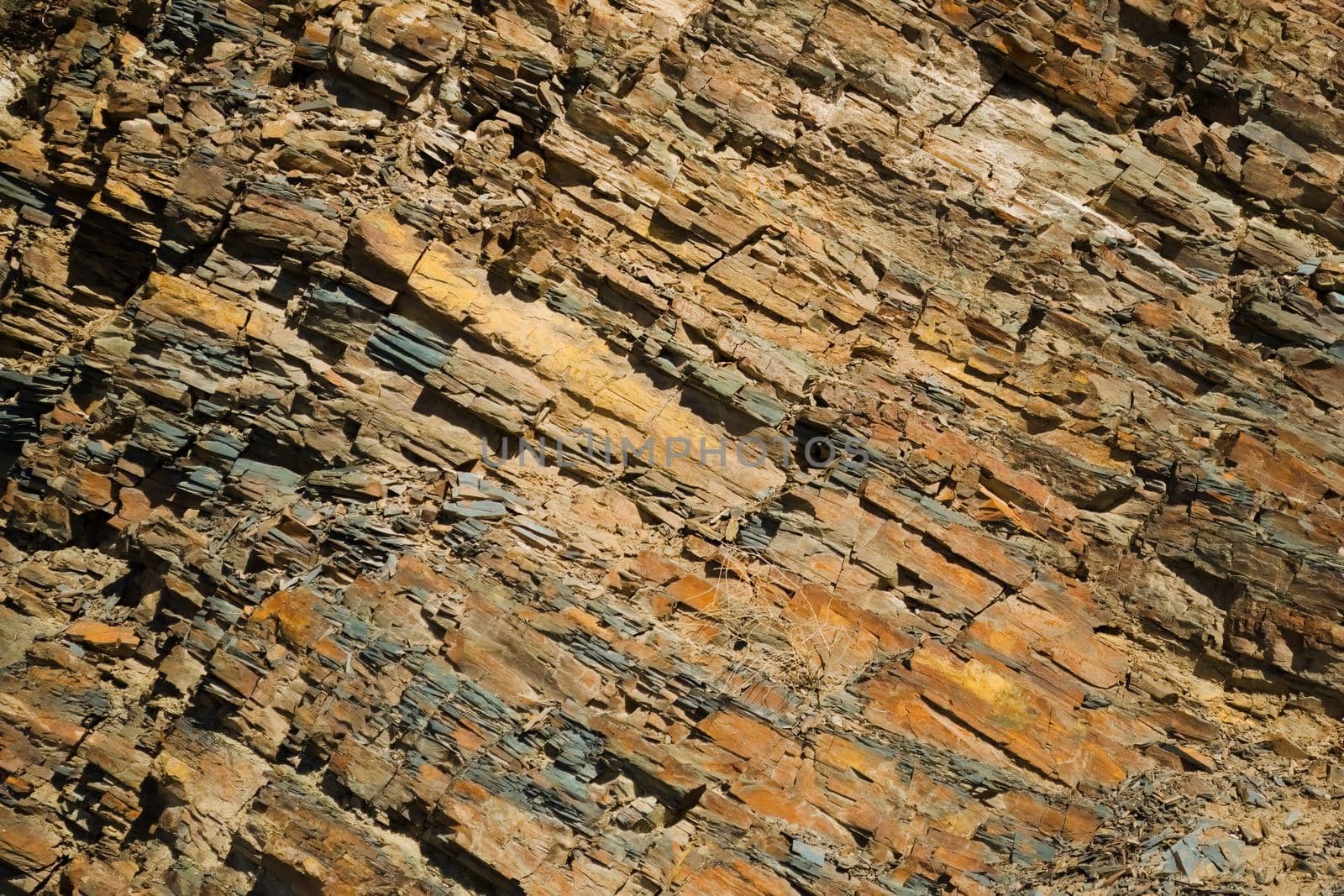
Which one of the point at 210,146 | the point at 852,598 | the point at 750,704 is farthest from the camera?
the point at 210,146

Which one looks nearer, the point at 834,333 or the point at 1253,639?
the point at 1253,639

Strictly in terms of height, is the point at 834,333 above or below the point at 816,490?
above

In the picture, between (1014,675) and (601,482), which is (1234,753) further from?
(601,482)

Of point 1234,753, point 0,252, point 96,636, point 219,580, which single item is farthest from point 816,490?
point 0,252

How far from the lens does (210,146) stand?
13.4 metres

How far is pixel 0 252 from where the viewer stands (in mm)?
13648

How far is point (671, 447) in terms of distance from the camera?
12625 mm

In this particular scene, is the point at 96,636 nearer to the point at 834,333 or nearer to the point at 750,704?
the point at 750,704

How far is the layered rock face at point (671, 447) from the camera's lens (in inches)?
434

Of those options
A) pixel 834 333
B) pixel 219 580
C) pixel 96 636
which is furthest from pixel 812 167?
pixel 96 636

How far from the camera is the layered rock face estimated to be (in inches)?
434

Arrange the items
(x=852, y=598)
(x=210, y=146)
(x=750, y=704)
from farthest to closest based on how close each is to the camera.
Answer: (x=210, y=146), (x=852, y=598), (x=750, y=704)

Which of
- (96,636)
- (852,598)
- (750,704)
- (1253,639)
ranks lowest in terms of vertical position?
(96,636)

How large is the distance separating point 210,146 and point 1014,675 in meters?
11.6
